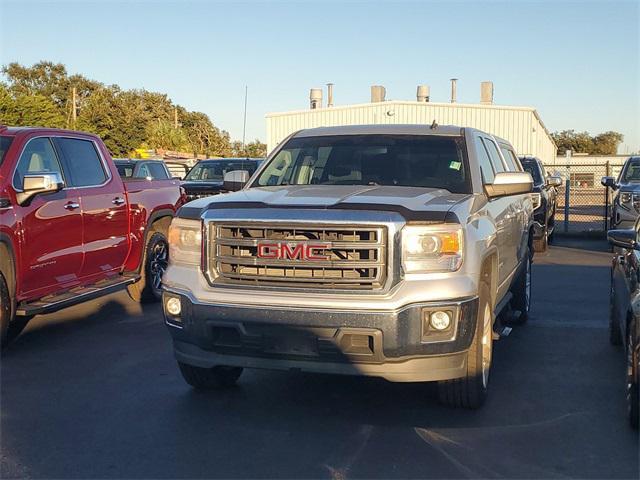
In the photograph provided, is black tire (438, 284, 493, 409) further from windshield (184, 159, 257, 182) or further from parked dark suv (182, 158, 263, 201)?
windshield (184, 159, 257, 182)

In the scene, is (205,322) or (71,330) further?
(71,330)

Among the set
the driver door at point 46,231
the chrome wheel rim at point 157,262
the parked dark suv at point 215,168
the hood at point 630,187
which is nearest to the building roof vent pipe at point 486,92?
the parked dark suv at point 215,168

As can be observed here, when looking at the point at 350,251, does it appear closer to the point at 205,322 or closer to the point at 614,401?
the point at 205,322

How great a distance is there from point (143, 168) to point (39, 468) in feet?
34.1

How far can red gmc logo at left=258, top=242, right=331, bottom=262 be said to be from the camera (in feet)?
15.3

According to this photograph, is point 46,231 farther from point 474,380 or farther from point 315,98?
point 315,98

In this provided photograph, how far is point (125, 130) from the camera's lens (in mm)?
49438

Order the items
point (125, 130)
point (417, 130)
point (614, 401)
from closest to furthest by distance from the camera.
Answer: point (614, 401) < point (417, 130) < point (125, 130)

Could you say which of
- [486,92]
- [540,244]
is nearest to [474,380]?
[540,244]

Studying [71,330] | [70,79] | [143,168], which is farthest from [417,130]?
[70,79]

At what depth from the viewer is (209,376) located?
552 cm

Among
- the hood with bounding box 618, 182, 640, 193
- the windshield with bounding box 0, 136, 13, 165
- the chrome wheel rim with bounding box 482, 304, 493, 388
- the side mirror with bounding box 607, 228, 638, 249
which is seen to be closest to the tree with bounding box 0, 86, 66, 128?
the hood with bounding box 618, 182, 640, 193

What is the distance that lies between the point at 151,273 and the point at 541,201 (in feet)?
27.3

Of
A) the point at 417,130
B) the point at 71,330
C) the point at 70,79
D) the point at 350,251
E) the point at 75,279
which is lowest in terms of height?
the point at 71,330
